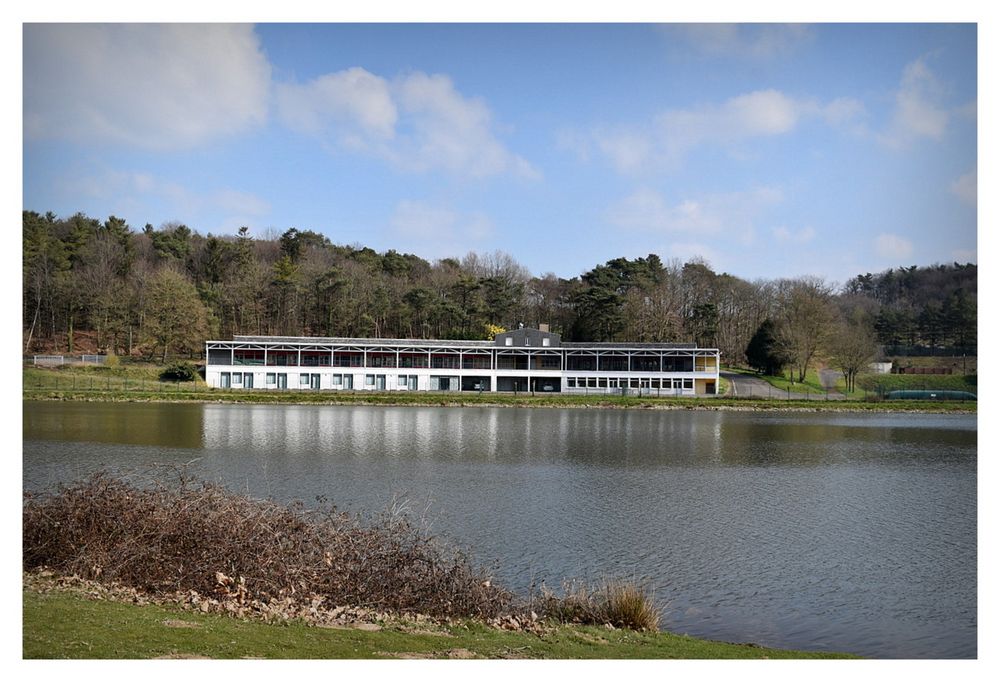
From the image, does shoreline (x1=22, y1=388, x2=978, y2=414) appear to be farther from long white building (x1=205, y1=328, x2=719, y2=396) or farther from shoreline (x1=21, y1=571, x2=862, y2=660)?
shoreline (x1=21, y1=571, x2=862, y2=660)

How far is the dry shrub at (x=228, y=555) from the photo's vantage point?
867cm

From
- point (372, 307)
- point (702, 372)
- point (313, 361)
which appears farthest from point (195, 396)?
point (702, 372)

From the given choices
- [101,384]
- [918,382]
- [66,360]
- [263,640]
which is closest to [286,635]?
[263,640]

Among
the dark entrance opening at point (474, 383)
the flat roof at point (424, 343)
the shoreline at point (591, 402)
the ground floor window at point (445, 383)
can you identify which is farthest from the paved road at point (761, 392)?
the ground floor window at point (445, 383)

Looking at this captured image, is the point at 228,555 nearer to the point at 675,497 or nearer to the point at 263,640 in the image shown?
the point at 263,640

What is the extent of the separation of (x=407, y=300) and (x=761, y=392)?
28.3 m

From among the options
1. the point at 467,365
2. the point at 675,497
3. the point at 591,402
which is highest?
the point at 467,365

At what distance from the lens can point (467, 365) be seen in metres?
57.5

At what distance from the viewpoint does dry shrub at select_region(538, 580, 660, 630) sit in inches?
361

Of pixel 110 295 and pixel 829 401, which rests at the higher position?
pixel 110 295

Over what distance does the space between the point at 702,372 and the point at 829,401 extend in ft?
29.4

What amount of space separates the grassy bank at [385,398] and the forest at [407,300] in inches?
149
